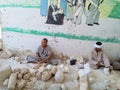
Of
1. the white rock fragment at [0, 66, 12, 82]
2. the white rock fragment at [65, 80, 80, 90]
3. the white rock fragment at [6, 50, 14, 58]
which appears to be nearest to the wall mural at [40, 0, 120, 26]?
the white rock fragment at [6, 50, 14, 58]

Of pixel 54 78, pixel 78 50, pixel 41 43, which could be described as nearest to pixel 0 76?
pixel 54 78

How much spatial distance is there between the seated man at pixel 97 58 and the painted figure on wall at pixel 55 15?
1063mm

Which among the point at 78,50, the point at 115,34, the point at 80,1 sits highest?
the point at 80,1

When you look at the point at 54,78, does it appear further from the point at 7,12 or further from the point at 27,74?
the point at 7,12

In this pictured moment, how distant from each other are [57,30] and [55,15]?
38cm

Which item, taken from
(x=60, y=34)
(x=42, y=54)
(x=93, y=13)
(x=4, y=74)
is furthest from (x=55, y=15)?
(x=4, y=74)

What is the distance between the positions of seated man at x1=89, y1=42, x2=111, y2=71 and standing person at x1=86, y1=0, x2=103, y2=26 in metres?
0.53

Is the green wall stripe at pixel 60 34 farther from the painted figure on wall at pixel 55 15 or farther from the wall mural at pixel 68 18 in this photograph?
the painted figure on wall at pixel 55 15

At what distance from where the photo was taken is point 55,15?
6.54 m

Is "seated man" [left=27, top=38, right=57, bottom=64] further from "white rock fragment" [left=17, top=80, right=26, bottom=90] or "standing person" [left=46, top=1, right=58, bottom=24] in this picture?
"white rock fragment" [left=17, top=80, right=26, bottom=90]

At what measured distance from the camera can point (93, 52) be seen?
652cm

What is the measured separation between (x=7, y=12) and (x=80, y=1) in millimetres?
1848

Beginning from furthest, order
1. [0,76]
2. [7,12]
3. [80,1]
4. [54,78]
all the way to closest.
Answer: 1. [7,12]
2. [80,1]
3. [54,78]
4. [0,76]

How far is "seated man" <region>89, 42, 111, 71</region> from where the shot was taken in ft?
21.0
